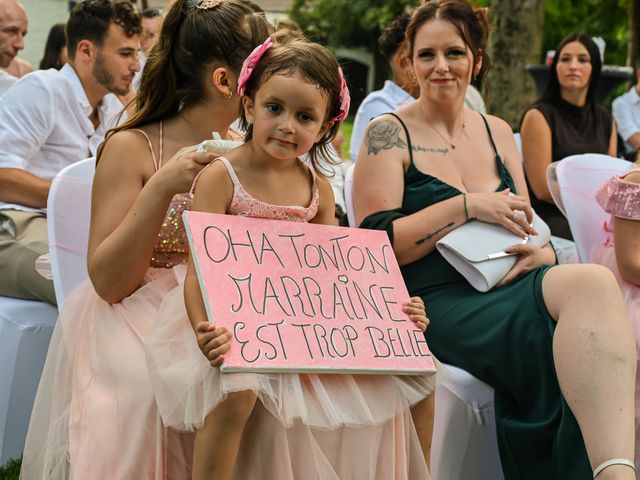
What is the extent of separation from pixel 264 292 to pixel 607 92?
8145 mm

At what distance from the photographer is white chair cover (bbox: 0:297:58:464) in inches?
142

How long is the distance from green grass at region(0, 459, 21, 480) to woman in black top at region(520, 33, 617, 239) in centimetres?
298

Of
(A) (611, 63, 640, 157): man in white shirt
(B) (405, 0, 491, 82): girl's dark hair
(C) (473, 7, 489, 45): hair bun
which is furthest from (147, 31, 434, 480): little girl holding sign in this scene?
(A) (611, 63, 640, 157): man in white shirt

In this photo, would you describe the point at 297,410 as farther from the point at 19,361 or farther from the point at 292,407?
the point at 19,361

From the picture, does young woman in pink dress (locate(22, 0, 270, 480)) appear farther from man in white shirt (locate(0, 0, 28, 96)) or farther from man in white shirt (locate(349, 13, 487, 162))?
man in white shirt (locate(0, 0, 28, 96))

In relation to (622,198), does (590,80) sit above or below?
below

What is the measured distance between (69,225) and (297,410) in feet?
4.00

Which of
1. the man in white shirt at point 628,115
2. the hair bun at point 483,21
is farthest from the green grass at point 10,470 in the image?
the man in white shirt at point 628,115

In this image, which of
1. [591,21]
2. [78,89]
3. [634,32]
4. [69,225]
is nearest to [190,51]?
[69,225]

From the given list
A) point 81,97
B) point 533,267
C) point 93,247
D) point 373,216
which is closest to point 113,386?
point 93,247

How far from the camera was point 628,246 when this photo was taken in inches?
131

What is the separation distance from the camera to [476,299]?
10.3 feet

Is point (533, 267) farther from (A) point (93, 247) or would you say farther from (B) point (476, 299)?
(A) point (93, 247)

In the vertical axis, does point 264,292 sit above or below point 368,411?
above
